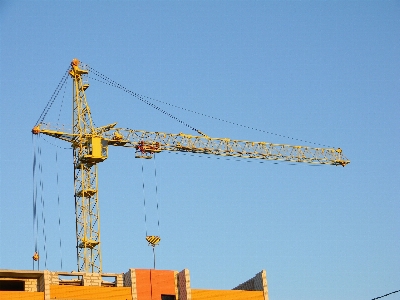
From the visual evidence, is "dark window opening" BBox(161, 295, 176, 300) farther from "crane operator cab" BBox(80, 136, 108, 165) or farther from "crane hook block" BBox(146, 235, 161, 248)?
"crane operator cab" BBox(80, 136, 108, 165)

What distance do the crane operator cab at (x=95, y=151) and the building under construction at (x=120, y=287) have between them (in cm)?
4220

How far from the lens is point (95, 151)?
145125 millimetres

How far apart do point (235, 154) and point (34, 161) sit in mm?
33324

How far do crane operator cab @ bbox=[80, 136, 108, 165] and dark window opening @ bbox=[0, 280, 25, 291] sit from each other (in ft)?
146

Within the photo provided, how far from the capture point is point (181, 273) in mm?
103125

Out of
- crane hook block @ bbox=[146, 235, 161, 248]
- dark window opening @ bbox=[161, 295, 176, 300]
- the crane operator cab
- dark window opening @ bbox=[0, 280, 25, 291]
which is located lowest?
dark window opening @ bbox=[161, 295, 176, 300]

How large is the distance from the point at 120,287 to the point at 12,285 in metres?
12.1

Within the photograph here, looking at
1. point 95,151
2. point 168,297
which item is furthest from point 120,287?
point 95,151

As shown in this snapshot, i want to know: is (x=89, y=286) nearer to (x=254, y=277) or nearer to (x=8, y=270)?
(x=8, y=270)

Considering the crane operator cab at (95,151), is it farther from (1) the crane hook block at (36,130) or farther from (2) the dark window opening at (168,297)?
(2) the dark window opening at (168,297)

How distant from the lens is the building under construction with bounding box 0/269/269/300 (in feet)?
321

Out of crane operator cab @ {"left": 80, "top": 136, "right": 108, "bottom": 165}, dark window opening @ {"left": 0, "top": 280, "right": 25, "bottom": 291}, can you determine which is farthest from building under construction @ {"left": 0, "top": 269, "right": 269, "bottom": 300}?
crane operator cab @ {"left": 80, "top": 136, "right": 108, "bottom": 165}

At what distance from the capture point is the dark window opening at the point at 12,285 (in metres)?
101

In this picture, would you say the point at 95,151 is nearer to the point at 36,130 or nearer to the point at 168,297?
the point at 36,130
